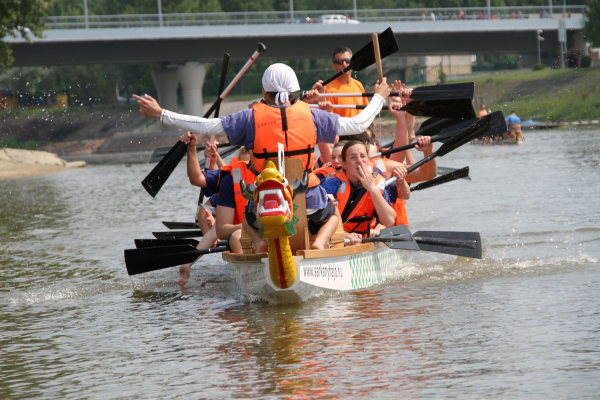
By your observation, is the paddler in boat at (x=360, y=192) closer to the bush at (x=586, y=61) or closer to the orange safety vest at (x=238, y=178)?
the orange safety vest at (x=238, y=178)

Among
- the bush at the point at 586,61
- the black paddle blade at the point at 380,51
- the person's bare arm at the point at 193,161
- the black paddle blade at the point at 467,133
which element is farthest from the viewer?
the bush at the point at 586,61

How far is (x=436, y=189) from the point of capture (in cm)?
2030

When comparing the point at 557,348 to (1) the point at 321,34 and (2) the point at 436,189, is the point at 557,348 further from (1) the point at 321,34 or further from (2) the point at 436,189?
(1) the point at 321,34

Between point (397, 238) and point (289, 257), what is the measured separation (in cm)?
174

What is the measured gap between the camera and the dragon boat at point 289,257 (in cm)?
739

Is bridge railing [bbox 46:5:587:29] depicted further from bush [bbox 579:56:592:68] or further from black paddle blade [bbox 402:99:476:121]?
black paddle blade [bbox 402:99:476:121]

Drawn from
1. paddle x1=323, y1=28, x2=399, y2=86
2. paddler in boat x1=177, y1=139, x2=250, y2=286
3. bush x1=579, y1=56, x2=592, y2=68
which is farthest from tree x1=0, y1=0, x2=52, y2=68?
bush x1=579, y1=56, x2=592, y2=68

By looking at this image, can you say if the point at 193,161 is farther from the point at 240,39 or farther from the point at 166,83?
the point at 166,83

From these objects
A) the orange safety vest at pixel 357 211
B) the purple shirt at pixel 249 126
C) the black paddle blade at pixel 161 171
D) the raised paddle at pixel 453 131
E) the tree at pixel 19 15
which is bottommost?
the orange safety vest at pixel 357 211

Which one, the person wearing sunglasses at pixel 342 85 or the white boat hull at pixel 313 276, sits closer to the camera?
the white boat hull at pixel 313 276

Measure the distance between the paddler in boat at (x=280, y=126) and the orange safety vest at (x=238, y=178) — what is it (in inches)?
7.0

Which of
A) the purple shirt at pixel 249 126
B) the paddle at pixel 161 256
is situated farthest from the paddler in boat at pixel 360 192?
the paddle at pixel 161 256

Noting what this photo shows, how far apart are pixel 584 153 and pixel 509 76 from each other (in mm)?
33467

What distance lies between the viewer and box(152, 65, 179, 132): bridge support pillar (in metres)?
59.4
